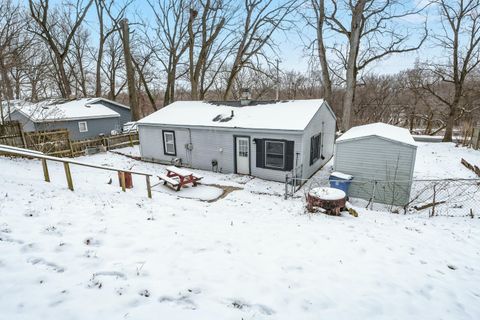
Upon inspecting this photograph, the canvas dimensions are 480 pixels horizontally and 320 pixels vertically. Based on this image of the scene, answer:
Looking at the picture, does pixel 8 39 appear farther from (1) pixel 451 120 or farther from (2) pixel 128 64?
(1) pixel 451 120

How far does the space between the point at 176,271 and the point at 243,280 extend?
955 millimetres

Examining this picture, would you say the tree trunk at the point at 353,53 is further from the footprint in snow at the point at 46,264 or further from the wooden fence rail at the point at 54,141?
the footprint in snow at the point at 46,264

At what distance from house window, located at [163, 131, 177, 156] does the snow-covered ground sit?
7791 millimetres

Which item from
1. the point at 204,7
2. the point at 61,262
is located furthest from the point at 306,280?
the point at 204,7

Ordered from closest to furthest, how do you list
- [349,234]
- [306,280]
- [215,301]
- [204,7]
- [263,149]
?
[215,301] → [306,280] → [349,234] → [263,149] → [204,7]

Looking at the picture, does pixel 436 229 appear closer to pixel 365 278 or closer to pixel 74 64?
pixel 365 278

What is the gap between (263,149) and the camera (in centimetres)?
1159

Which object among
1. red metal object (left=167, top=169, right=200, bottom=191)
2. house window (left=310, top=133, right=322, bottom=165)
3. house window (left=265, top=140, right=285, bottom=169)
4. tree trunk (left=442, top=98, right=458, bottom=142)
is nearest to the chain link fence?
house window (left=265, top=140, right=285, bottom=169)

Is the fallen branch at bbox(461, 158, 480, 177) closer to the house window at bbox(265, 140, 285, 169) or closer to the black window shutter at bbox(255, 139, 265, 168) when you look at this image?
the house window at bbox(265, 140, 285, 169)

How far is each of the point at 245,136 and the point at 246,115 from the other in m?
1.41

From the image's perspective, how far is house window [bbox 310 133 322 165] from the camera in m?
12.3

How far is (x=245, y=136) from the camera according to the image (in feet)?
39.1

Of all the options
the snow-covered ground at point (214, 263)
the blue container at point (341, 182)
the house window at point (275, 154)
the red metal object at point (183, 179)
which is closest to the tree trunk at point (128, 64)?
the red metal object at point (183, 179)

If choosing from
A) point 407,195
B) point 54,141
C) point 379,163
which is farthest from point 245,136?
point 54,141
